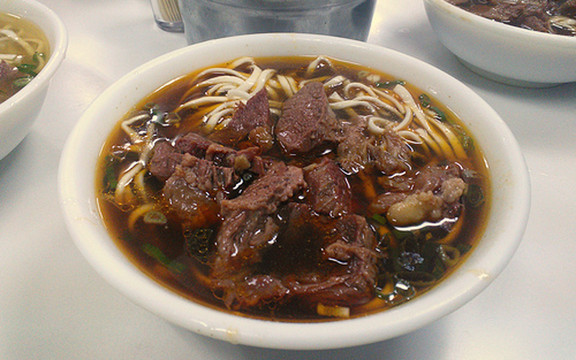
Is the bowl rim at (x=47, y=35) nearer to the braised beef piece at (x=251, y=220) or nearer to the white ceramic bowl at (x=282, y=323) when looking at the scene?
the white ceramic bowl at (x=282, y=323)

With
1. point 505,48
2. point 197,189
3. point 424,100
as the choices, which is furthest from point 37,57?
point 505,48

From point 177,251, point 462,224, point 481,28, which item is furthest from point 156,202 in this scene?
point 481,28

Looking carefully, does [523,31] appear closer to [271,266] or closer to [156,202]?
[271,266]

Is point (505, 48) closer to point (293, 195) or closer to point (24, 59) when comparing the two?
point (293, 195)

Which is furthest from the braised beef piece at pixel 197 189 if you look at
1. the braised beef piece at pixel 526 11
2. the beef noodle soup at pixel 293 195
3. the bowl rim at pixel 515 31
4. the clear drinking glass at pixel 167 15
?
the braised beef piece at pixel 526 11

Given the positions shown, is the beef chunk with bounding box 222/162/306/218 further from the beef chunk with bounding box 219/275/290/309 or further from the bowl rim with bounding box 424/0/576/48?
the bowl rim with bounding box 424/0/576/48

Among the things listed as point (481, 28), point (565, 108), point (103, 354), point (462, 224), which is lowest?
point (103, 354)

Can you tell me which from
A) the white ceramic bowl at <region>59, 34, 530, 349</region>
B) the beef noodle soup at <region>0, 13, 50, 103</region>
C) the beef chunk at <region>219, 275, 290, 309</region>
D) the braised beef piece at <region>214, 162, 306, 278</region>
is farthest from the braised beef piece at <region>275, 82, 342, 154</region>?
the beef noodle soup at <region>0, 13, 50, 103</region>
